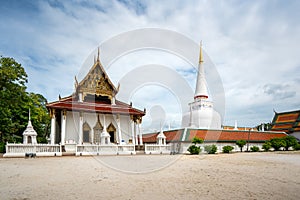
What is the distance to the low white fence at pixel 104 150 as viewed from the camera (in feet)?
54.3

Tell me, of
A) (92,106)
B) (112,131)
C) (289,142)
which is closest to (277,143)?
(289,142)

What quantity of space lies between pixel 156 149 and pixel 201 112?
14.0 meters

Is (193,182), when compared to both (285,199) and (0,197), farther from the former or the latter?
(0,197)

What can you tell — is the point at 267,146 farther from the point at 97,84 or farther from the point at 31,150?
the point at 31,150

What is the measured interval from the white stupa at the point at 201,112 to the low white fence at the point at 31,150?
17.9 m

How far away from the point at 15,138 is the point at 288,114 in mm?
40254

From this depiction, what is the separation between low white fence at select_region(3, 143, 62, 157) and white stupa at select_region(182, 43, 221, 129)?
17.9 meters

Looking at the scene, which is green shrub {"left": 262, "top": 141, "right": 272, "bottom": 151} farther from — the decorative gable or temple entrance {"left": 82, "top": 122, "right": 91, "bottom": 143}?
temple entrance {"left": 82, "top": 122, "right": 91, "bottom": 143}

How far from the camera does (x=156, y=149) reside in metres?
19.4

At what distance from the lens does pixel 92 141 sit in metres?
21.1

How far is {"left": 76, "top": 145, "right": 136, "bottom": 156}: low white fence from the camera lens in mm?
16562

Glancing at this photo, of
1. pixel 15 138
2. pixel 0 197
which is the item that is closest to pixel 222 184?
pixel 0 197

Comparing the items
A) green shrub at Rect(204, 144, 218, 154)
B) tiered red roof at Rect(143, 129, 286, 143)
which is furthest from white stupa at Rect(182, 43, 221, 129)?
green shrub at Rect(204, 144, 218, 154)

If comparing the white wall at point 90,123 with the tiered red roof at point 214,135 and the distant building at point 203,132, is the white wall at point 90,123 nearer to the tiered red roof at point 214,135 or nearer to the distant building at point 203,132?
the distant building at point 203,132
